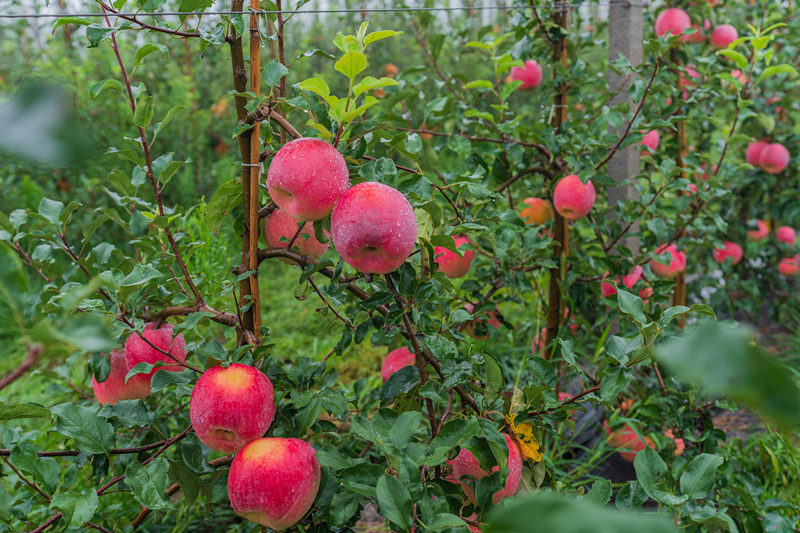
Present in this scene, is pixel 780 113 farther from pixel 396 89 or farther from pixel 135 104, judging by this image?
pixel 135 104

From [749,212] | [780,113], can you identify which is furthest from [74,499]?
[780,113]

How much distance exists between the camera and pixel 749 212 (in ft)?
6.48

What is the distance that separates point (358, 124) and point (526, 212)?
68cm

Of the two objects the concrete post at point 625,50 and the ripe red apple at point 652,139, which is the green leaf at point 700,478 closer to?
the concrete post at point 625,50

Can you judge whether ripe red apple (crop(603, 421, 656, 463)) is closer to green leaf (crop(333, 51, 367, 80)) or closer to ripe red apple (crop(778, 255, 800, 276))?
green leaf (crop(333, 51, 367, 80))

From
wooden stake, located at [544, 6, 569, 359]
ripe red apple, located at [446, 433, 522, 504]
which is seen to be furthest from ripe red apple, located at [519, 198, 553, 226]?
ripe red apple, located at [446, 433, 522, 504]

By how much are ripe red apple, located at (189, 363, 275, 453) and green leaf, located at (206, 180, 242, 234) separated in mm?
204

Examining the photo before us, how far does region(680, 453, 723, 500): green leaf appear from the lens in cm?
60

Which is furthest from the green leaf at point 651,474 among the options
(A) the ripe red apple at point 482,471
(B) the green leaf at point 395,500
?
(B) the green leaf at point 395,500

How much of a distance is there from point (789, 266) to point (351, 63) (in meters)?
2.04

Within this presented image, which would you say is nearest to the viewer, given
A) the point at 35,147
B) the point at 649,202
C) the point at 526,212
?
the point at 35,147

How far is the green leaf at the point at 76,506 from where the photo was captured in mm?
604

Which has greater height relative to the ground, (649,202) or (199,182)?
(649,202)

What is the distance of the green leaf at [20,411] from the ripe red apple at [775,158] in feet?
6.64
